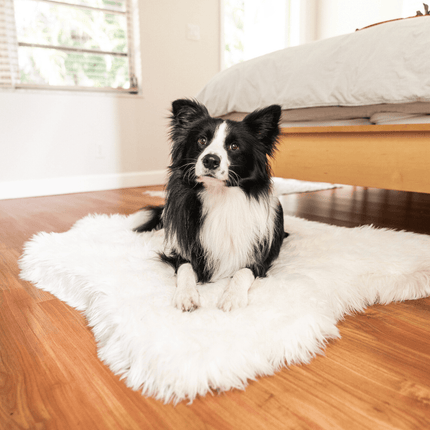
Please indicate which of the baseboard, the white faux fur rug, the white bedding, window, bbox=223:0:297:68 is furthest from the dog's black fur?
window, bbox=223:0:297:68

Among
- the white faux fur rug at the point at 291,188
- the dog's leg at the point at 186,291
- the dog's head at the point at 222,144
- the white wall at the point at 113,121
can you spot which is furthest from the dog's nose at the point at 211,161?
the white wall at the point at 113,121

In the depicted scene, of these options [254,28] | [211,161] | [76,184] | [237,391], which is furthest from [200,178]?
[254,28]

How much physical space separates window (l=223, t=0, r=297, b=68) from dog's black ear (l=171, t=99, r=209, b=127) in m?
3.80

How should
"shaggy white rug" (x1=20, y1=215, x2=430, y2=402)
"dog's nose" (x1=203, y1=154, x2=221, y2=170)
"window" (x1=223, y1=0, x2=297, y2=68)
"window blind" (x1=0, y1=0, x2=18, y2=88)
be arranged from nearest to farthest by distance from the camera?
"shaggy white rug" (x1=20, y1=215, x2=430, y2=402), "dog's nose" (x1=203, y1=154, x2=221, y2=170), "window blind" (x1=0, y1=0, x2=18, y2=88), "window" (x1=223, y1=0, x2=297, y2=68)

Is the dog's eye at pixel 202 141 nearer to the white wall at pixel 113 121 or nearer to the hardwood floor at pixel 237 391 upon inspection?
the hardwood floor at pixel 237 391

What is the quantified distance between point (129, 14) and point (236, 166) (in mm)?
3567

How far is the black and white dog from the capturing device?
1.34 m

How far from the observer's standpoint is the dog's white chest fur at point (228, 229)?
135 cm

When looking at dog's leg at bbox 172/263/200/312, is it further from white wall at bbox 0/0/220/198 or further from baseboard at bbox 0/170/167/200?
white wall at bbox 0/0/220/198

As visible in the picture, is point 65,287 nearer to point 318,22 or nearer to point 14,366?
point 14,366

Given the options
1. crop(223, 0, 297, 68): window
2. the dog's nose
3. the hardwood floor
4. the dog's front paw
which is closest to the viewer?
Answer: the hardwood floor

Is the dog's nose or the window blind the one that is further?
the window blind

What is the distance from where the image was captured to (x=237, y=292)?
1.17 m

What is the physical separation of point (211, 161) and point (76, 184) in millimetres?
3027
